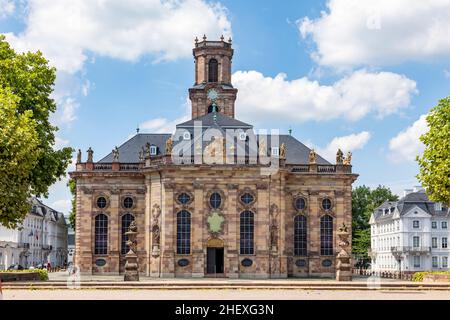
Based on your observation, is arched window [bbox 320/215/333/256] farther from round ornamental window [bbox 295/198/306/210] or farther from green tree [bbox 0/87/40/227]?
green tree [bbox 0/87/40/227]

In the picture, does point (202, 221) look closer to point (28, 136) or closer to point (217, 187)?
point (217, 187)

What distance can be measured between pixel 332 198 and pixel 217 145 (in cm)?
1149

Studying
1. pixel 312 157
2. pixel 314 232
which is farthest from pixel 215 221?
pixel 312 157

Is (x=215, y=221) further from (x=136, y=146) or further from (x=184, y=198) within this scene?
(x=136, y=146)

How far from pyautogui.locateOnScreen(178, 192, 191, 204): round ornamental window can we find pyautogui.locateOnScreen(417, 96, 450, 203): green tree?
21662 millimetres

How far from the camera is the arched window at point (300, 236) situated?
6353 cm

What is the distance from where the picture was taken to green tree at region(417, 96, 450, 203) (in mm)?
42688

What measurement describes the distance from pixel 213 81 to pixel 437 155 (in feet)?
126

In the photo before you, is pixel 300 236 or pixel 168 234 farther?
pixel 300 236

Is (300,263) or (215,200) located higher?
(215,200)

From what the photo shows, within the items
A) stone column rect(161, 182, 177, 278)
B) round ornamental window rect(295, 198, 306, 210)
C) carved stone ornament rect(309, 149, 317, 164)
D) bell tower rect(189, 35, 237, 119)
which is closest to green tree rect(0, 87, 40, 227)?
stone column rect(161, 182, 177, 278)

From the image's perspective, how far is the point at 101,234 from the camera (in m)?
64.3

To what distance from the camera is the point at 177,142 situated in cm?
6506

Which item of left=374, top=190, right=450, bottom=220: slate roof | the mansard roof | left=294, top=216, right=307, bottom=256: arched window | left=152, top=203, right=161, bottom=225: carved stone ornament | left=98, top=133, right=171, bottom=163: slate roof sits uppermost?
the mansard roof
